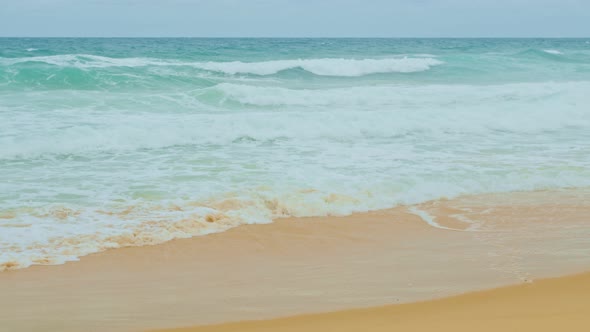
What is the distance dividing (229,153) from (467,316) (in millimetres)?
6485

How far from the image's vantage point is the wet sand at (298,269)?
419cm

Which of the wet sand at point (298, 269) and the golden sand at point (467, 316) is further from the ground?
the golden sand at point (467, 316)

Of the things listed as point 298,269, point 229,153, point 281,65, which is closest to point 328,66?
point 281,65

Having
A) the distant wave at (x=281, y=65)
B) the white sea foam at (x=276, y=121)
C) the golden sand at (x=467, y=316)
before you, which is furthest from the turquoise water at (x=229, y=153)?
the distant wave at (x=281, y=65)

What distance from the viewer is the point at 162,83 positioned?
19578mm

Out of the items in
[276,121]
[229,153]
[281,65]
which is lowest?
[229,153]

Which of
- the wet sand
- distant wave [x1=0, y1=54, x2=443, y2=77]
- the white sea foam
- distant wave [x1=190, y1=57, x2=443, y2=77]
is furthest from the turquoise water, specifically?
distant wave [x1=190, y1=57, x2=443, y2=77]

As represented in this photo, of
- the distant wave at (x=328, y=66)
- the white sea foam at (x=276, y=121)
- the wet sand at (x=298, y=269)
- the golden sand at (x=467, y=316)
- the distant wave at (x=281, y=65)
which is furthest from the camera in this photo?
the distant wave at (x=328, y=66)

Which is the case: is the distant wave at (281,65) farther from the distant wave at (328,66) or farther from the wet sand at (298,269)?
the wet sand at (298,269)

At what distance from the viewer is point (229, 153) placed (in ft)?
32.7

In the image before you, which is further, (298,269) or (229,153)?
(229,153)

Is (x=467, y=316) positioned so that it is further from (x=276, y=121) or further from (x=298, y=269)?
(x=276, y=121)

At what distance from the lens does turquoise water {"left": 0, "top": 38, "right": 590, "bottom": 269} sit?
258 inches

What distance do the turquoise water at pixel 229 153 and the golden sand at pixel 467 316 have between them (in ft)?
7.56
